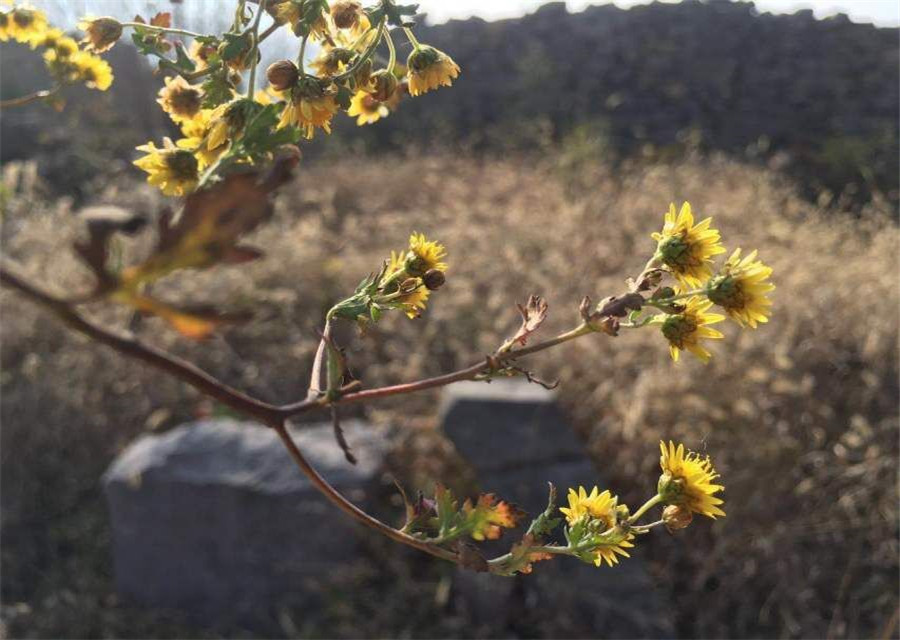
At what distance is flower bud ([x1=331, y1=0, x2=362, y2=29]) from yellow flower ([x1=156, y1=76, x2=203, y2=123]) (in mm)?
120

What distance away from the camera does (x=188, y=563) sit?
271 cm

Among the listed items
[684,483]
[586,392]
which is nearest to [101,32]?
[684,483]

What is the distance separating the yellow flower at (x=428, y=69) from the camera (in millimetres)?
688

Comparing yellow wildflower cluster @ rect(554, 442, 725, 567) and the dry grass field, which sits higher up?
yellow wildflower cluster @ rect(554, 442, 725, 567)

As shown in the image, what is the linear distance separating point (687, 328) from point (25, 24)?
626 millimetres

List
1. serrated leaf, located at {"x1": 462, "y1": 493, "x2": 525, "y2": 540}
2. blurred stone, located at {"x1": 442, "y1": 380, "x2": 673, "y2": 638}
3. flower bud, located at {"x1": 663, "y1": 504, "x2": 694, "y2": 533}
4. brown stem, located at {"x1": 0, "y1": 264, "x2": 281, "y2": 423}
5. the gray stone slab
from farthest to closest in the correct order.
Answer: the gray stone slab, blurred stone, located at {"x1": 442, "y1": 380, "x2": 673, "y2": 638}, flower bud, located at {"x1": 663, "y1": 504, "x2": 694, "y2": 533}, serrated leaf, located at {"x1": 462, "y1": 493, "x2": 525, "y2": 540}, brown stem, located at {"x1": 0, "y1": 264, "x2": 281, "y2": 423}

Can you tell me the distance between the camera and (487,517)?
49cm

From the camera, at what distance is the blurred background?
243cm

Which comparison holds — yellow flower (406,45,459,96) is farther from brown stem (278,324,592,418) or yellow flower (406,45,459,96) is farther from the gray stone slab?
the gray stone slab

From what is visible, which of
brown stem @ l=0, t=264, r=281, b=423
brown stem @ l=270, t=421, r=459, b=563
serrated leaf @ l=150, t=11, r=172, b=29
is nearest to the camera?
brown stem @ l=0, t=264, r=281, b=423

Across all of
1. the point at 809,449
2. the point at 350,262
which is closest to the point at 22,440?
the point at 350,262

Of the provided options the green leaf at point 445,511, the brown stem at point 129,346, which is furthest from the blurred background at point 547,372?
the brown stem at point 129,346

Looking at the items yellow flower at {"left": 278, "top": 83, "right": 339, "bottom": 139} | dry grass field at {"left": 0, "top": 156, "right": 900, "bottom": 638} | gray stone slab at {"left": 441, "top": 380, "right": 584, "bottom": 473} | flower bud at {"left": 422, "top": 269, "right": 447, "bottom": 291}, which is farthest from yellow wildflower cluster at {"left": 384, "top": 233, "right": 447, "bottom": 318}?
gray stone slab at {"left": 441, "top": 380, "right": 584, "bottom": 473}

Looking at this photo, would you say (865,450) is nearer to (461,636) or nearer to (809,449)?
(809,449)
